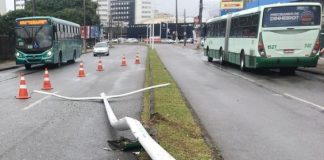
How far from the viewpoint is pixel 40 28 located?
2612 centimetres

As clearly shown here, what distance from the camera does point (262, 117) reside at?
9758 mm

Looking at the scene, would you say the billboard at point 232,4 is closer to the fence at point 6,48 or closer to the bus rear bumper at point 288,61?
the fence at point 6,48

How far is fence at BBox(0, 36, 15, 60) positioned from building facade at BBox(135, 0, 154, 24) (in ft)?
476

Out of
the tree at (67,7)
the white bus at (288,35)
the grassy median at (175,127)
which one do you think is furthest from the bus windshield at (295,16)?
the tree at (67,7)

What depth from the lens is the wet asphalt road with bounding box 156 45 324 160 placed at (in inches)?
275

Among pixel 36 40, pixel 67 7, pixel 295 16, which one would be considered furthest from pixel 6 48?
pixel 67 7

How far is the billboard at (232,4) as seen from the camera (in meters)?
67.7

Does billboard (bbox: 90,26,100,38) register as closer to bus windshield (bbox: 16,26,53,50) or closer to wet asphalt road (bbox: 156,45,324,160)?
bus windshield (bbox: 16,26,53,50)

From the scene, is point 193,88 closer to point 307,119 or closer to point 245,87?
point 245,87

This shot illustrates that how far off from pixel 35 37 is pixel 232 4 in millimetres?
47291

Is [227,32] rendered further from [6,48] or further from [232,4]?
[232,4]

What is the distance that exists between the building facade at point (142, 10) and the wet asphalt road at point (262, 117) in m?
166

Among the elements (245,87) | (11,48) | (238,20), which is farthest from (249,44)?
(11,48)

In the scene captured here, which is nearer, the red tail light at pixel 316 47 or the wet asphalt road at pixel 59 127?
the wet asphalt road at pixel 59 127
